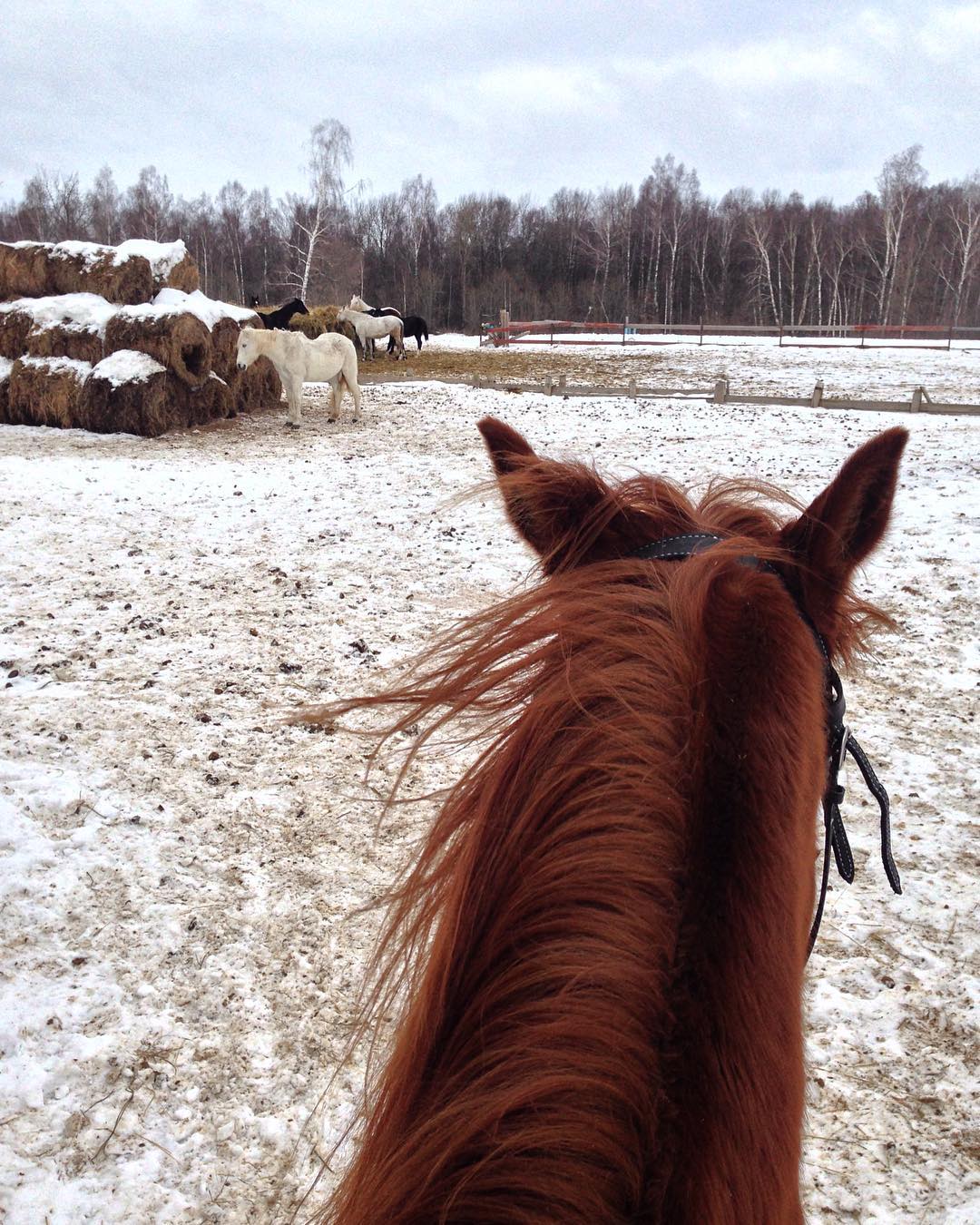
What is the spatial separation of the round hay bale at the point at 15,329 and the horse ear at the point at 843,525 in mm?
11545

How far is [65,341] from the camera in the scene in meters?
9.77

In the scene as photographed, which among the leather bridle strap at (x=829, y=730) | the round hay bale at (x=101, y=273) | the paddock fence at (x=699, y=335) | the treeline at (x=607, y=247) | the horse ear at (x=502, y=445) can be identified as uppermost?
the treeline at (x=607, y=247)

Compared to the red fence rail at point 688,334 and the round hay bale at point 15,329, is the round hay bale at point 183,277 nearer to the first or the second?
the round hay bale at point 15,329

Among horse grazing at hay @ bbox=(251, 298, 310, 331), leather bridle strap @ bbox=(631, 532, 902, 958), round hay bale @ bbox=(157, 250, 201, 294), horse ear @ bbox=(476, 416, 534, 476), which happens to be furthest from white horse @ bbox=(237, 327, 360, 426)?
leather bridle strap @ bbox=(631, 532, 902, 958)

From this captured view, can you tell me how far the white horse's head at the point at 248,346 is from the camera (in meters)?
10.3

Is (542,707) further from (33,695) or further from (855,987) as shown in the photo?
(33,695)

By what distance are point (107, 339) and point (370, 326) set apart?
1028cm

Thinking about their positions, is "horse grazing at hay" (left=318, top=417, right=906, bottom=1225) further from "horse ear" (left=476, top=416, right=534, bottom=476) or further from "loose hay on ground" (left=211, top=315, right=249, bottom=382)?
"loose hay on ground" (left=211, top=315, right=249, bottom=382)

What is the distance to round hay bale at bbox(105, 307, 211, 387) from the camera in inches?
375

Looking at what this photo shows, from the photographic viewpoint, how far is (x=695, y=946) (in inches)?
22.1

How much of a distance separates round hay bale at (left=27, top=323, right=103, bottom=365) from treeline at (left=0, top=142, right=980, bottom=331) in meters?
30.7

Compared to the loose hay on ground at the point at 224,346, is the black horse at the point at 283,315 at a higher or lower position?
higher

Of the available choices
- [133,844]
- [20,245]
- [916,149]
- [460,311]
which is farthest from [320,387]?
[916,149]

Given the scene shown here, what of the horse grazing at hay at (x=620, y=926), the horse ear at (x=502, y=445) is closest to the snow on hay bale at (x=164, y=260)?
the horse ear at (x=502, y=445)
